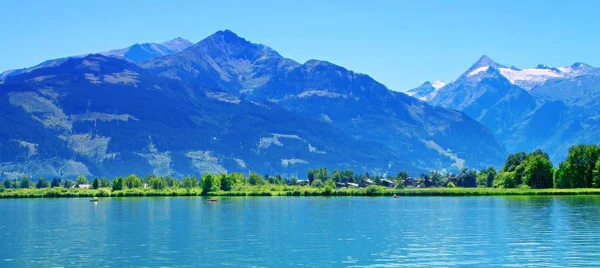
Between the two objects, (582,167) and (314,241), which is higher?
(582,167)

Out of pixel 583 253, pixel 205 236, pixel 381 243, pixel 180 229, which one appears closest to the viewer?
pixel 583 253

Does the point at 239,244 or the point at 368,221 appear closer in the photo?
the point at 239,244

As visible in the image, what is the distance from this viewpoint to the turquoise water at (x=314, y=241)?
6762cm

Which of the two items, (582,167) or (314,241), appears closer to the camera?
(314,241)

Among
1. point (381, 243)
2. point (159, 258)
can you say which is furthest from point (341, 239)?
point (159, 258)

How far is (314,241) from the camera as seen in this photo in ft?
272

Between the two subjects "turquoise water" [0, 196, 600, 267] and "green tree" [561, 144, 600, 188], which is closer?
"turquoise water" [0, 196, 600, 267]

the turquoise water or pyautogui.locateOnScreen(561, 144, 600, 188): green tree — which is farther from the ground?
pyautogui.locateOnScreen(561, 144, 600, 188): green tree

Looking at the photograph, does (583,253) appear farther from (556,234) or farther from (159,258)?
(159,258)

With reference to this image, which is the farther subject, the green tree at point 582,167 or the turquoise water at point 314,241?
the green tree at point 582,167

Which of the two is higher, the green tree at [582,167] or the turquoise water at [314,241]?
the green tree at [582,167]

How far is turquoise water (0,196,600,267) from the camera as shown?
6762cm

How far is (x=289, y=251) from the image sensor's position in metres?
74.2

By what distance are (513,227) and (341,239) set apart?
896 inches
